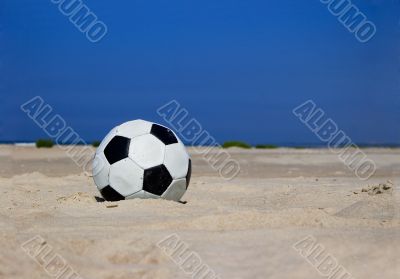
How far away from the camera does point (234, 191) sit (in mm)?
8695

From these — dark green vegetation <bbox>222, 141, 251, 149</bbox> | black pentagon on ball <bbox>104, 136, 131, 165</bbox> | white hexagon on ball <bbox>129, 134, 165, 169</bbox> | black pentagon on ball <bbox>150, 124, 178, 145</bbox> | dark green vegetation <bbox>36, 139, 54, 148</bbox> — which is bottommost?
dark green vegetation <bbox>36, 139, 54, 148</bbox>

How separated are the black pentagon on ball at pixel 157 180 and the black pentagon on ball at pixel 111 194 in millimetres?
321

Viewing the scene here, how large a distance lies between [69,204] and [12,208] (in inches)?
24.4

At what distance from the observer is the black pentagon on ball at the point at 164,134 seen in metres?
6.54

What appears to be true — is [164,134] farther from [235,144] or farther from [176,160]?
[235,144]

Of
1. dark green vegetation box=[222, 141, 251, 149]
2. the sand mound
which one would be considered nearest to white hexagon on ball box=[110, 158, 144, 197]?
the sand mound

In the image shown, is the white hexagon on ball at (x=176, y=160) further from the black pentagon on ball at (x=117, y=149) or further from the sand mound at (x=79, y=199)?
the sand mound at (x=79, y=199)

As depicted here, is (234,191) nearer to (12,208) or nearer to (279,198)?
(279,198)

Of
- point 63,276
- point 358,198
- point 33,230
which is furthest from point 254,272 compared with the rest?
point 358,198

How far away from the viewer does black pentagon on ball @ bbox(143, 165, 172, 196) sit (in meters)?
6.32

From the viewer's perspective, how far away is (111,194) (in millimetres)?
6555

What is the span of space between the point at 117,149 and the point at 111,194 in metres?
0.51

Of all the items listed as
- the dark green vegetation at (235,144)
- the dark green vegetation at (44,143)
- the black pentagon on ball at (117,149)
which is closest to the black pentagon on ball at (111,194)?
the black pentagon on ball at (117,149)

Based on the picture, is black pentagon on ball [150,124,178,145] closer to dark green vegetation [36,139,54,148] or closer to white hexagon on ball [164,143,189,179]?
white hexagon on ball [164,143,189,179]
